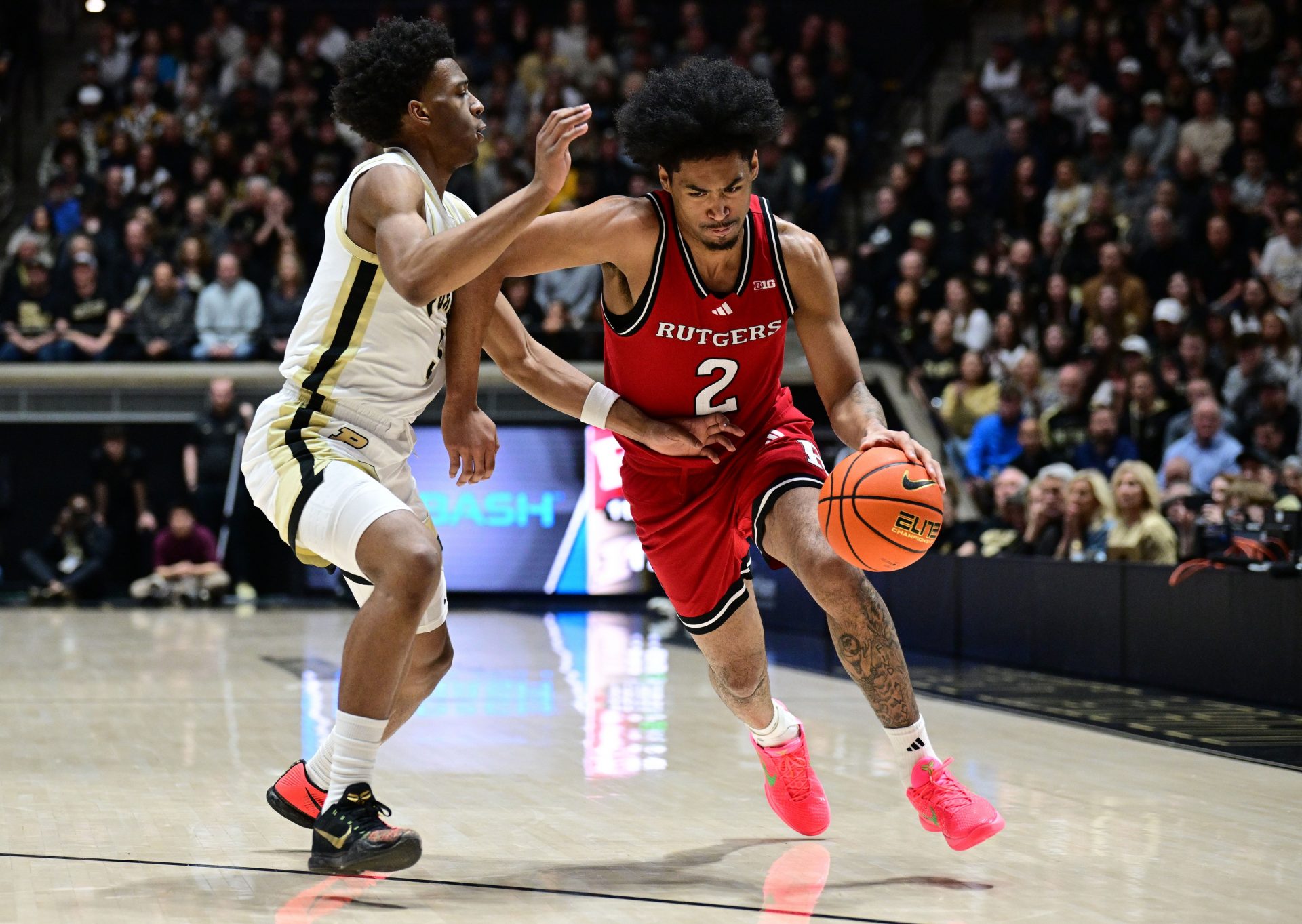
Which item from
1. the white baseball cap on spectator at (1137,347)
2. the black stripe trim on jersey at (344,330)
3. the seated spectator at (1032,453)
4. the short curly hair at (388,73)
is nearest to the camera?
the black stripe trim on jersey at (344,330)

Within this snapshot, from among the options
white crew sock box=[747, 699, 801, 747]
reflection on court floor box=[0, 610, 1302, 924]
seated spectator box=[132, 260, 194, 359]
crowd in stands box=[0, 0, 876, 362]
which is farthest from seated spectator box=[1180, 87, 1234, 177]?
white crew sock box=[747, 699, 801, 747]

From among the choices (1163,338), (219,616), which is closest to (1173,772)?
(1163,338)

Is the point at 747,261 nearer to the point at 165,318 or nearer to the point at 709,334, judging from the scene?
the point at 709,334

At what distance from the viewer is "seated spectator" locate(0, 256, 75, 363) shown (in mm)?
13812

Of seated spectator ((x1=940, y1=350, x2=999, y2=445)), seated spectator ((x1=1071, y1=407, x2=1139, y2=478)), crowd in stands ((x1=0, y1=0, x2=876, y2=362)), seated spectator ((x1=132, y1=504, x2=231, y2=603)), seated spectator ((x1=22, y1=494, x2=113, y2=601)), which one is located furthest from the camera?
crowd in stands ((x1=0, y1=0, x2=876, y2=362))

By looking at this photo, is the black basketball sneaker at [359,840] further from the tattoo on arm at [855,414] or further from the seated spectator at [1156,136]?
the seated spectator at [1156,136]

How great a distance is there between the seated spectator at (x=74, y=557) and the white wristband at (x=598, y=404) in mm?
10128

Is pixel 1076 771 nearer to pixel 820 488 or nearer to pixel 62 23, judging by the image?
pixel 820 488

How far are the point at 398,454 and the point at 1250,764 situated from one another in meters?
3.41

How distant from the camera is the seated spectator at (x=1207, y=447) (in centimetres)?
988

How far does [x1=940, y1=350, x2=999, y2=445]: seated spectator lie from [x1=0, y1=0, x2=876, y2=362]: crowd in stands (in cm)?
293

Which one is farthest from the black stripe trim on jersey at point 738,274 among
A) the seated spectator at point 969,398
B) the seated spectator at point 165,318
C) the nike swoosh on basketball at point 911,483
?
the seated spectator at point 165,318

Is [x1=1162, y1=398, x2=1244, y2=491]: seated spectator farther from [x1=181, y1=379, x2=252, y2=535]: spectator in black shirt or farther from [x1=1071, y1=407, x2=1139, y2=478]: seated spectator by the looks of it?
[x1=181, y1=379, x2=252, y2=535]: spectator in black shirt

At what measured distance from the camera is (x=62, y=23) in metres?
18.3
